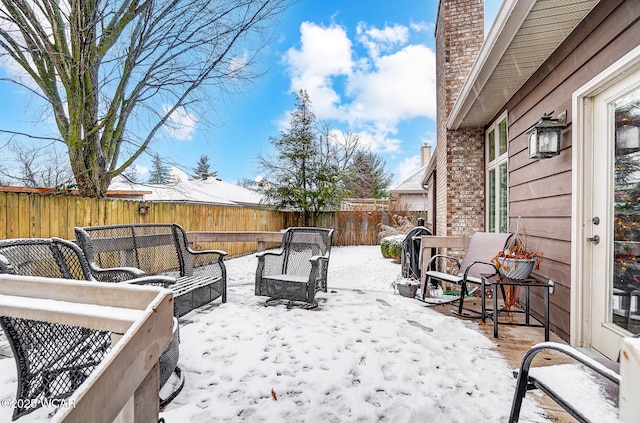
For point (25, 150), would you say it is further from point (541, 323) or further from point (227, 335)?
point (541, 323)

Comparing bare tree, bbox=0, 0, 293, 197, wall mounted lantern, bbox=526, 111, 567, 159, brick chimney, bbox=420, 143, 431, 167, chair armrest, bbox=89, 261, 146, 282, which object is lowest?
chair armrest, bbox=89, 261, 146, 282

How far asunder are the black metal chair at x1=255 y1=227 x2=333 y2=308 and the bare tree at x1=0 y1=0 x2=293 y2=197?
3.17m

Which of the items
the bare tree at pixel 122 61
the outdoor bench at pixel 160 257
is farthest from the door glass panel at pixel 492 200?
the bare tree at pixel 122 61

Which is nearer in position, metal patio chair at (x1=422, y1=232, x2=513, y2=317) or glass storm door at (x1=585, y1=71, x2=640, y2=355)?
glass storm door at (x1=585, y1=71, x2=640, y2=355)

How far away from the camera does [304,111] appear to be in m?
12.8

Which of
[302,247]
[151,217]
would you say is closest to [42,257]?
[302,247]

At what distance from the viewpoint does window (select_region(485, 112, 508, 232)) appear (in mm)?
4488

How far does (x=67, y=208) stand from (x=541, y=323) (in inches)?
220

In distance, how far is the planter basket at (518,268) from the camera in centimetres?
291

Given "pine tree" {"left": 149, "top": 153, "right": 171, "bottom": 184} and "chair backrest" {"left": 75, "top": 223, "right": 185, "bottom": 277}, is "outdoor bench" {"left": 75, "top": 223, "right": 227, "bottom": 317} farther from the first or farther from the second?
"pine tree" {"left": 149, "top": 153, "right": 171, "bottom": 184}

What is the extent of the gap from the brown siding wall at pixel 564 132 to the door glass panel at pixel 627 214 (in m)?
0.38

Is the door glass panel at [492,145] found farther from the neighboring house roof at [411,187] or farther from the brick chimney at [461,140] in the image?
the neighboring house roof at [411,187]

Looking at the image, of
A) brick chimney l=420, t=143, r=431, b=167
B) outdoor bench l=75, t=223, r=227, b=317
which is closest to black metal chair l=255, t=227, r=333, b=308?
outdoor bench l=75, t=223, r=227, b=317

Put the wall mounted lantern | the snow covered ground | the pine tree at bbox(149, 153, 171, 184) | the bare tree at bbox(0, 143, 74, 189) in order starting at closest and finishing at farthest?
the snow covered ground < the wall mounted lantern < the bare tree at bbox(0, 143, 74, 189) < the pine tree at bbox(149, 153, 171, 184)
